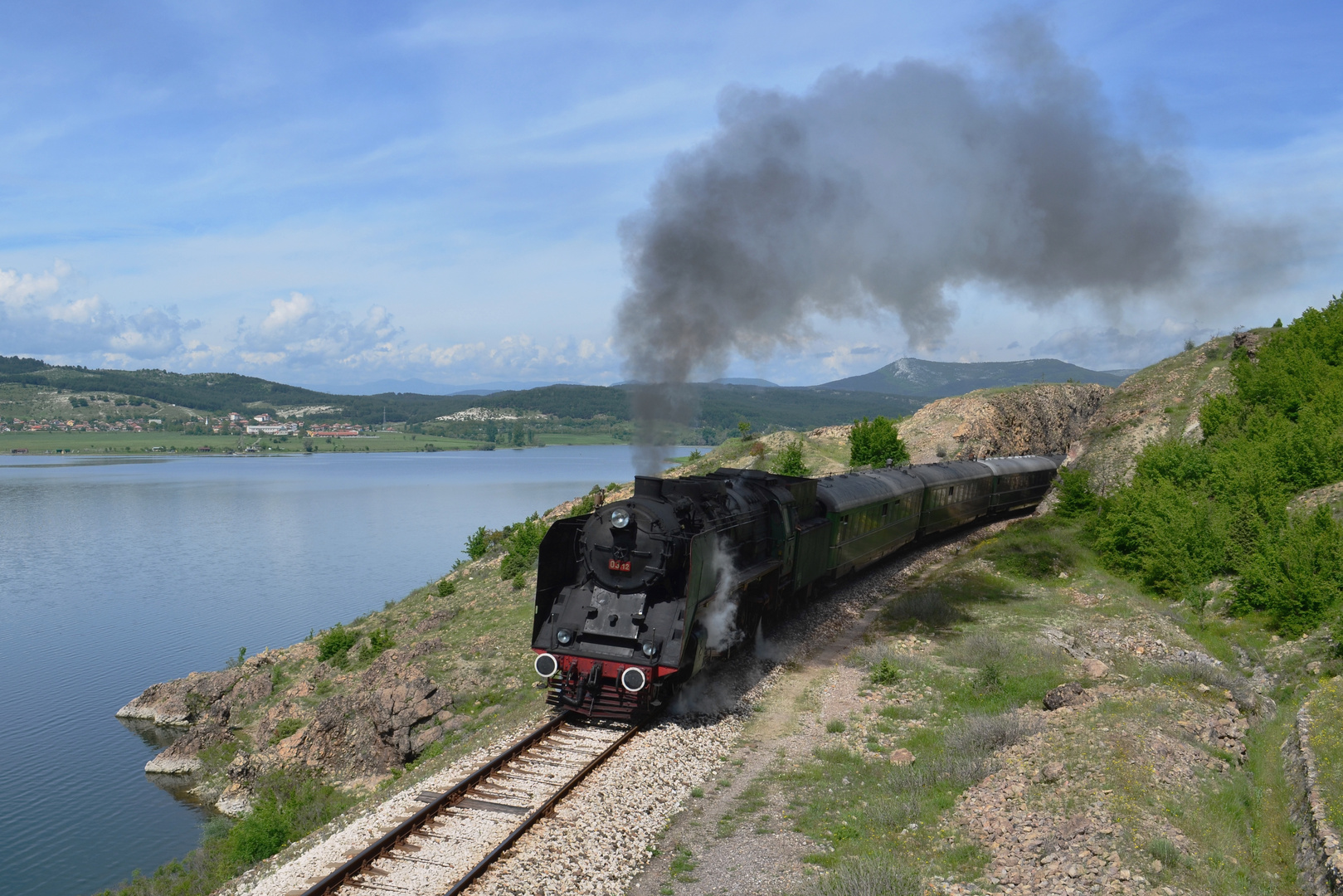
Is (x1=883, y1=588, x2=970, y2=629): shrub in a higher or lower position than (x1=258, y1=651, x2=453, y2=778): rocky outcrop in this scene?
higher

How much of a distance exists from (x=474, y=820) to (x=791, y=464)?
1329 inches

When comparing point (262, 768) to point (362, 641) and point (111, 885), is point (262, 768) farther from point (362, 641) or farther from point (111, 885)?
point (362, 641)

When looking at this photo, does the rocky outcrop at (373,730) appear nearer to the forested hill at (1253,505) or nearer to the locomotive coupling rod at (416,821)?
the locomotive coupling rod at (416,821)

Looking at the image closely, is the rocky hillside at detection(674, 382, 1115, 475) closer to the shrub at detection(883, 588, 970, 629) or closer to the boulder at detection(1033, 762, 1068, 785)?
the shrub at detection(883, 588, 970, 629)

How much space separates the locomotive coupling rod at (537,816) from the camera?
27.6ft

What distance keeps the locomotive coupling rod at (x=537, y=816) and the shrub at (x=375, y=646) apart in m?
14.0

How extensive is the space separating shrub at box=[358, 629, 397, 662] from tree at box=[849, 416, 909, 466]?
28676mm

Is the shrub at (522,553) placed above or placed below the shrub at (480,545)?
above

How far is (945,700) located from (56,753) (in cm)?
2540

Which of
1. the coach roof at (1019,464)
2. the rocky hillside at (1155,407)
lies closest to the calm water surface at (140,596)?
the coach roof at (1019,464)

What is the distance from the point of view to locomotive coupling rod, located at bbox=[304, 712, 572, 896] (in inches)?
338

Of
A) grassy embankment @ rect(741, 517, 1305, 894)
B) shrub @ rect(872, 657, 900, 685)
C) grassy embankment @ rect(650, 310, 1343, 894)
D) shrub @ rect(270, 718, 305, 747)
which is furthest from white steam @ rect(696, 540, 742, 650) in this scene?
shrub @ rect(270, 718, 305, 747)

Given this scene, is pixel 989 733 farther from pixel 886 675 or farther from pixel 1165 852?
pixel 1165 852

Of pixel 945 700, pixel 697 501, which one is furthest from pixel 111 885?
pixel 945 700
